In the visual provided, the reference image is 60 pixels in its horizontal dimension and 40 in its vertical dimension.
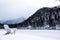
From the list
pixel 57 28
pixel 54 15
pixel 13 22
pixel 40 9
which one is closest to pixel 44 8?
pixel 40 9

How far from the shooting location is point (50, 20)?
7.04m

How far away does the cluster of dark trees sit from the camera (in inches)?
265

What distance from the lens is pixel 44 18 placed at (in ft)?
23.1

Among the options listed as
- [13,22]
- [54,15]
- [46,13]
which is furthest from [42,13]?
[13,22]

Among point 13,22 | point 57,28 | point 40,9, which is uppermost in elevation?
point 40,9

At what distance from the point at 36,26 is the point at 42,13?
75cm

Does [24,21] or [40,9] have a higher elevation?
[40,9]

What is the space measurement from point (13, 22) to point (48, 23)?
1820 mm

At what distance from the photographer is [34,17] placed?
265 inches

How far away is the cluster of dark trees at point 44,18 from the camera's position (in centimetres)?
673

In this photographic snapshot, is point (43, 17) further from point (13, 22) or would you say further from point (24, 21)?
point (13, 22)

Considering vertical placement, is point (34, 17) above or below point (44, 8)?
below

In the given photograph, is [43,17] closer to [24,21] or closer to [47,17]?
[47,17]

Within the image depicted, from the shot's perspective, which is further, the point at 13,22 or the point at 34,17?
the point at 34,17
